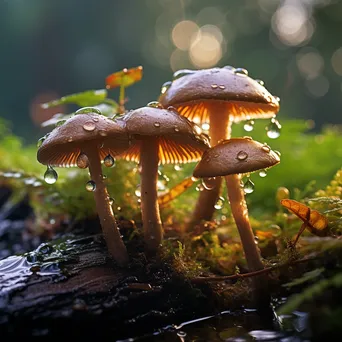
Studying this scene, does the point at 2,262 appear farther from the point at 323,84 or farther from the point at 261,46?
the point at 261,46

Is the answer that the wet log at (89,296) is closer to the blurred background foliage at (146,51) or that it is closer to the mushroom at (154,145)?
the mushroom at (154,145)

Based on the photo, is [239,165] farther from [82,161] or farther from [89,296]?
[89,296]

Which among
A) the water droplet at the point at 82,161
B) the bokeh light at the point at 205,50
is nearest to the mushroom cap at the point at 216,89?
the water droplet at the point at 82,161

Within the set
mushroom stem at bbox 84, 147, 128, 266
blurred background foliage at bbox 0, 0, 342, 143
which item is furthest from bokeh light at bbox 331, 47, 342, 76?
mushroom stem at bbox 84, 147, 128, 266

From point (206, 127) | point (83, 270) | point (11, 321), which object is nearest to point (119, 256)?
point (83, 270)

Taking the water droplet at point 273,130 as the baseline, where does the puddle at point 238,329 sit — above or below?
below

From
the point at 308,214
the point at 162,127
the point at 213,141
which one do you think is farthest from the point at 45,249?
the point at 308,214

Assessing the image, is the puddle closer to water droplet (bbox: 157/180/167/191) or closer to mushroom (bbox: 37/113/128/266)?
mushroom (bbox: 37/113/128/266)
